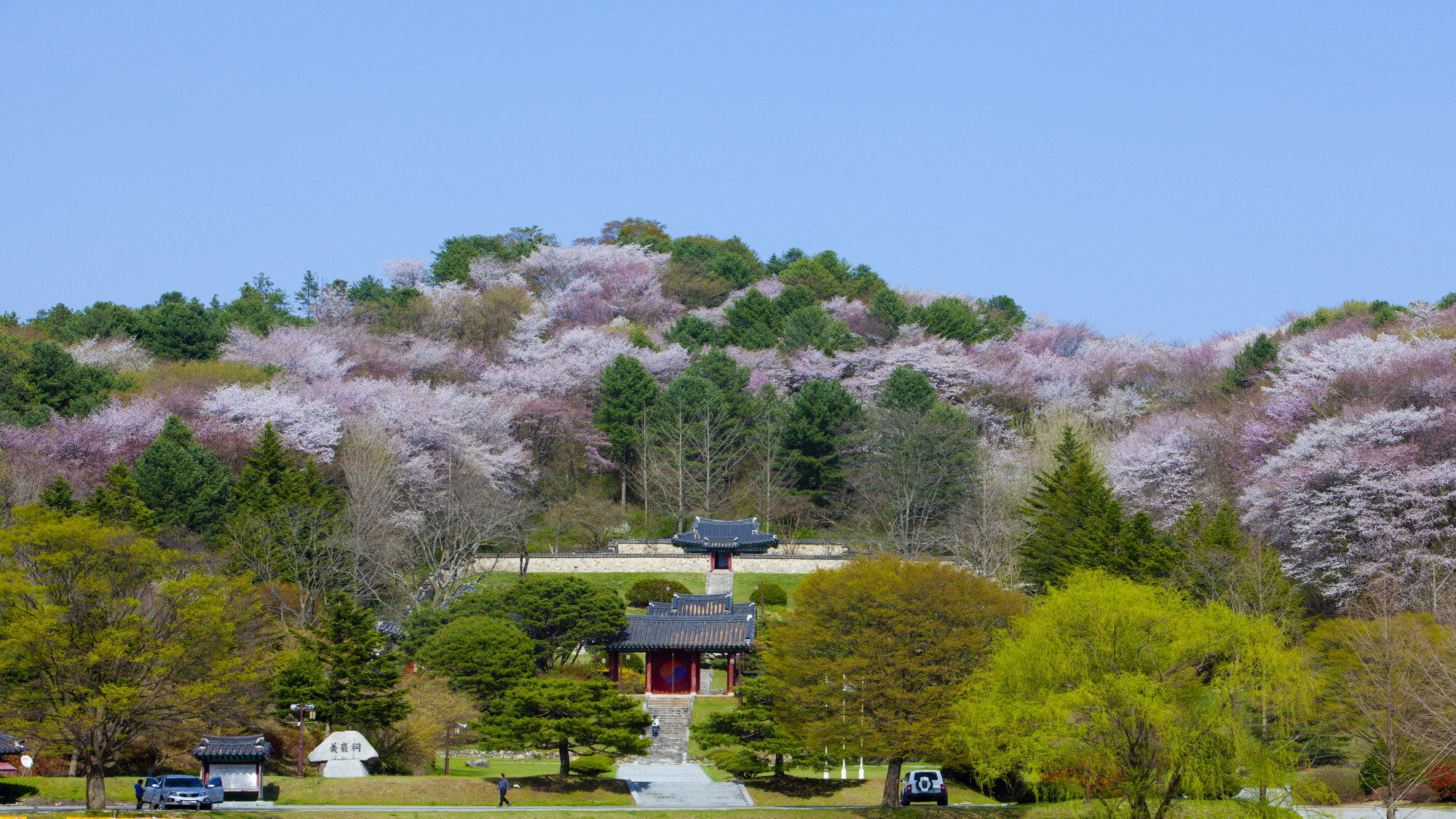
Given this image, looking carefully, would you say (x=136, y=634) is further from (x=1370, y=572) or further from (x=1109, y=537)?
(x=1370, y=572)

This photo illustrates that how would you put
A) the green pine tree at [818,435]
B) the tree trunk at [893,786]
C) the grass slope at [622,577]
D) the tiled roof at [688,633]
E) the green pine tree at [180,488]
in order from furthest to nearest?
the green pine tree at [818,435]
the grass slope at [622,577]
the green pine tree at [180,488]
the tiled roof at [688,633]
the tree trunk at [893,786]

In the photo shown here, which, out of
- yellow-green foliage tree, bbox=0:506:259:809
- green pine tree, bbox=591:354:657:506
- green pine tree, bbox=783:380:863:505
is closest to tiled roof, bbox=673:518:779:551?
green pine tree, bbox=783:380:863:505

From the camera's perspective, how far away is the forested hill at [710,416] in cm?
4078

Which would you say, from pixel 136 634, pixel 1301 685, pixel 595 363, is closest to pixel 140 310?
pixel 595 363

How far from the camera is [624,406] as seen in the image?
5841cm

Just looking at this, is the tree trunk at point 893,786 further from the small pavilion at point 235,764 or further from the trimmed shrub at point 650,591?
the trimmed shrub at point 650,591

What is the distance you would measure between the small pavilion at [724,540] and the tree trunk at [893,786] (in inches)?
894

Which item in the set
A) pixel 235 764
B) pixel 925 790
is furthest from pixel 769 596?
pixel 235 764

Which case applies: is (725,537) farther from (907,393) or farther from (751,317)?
(751,317)

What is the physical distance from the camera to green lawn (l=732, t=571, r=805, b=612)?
2044 inches

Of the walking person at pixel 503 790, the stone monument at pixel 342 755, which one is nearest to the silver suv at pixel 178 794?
the stone monument at pixel 342 755

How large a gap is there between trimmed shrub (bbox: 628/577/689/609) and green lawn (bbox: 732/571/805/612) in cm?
247

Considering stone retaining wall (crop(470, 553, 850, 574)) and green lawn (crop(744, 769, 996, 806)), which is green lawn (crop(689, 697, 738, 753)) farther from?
stone retaining wall (crop(470, 553, 850, 574))

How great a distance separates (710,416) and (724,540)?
6.60 meters
